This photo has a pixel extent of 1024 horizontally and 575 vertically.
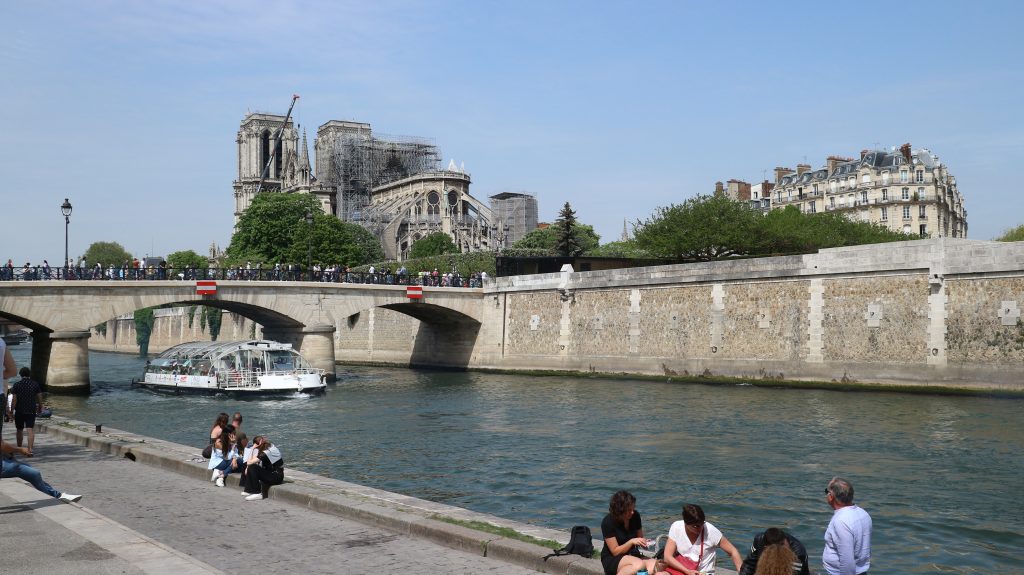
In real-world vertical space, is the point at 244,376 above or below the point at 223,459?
above

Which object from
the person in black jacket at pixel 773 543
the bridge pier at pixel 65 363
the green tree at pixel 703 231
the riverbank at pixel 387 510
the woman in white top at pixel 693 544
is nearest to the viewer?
the person in black jacket at pixel 773 543

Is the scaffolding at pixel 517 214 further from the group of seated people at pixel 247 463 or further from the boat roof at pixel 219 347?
the group of seated people at pixel 247 463

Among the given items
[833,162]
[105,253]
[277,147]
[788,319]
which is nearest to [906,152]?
[833,162]

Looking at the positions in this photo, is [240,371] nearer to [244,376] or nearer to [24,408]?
[244,376]

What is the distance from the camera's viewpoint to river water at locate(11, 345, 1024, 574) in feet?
48.1

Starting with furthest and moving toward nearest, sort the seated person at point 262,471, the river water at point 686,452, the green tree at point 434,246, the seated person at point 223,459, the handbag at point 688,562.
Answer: the green tree at point 434,246, the river water at point 686,452, the seated person at point 223,459, the seated person at point 262,471, the handbag at point 688,562

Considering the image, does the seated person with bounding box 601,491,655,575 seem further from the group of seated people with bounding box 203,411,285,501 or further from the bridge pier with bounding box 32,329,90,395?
the bridge pier with bounding box 32,329,90,395

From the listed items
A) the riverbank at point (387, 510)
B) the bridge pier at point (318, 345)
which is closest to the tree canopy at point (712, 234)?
the bridge pier at point (318, 345)

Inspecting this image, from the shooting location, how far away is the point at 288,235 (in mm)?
85500

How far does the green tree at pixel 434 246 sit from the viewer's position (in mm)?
113312

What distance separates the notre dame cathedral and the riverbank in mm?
104182

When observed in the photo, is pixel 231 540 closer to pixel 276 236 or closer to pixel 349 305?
pixel 349 305

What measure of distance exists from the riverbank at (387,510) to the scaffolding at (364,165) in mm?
122288

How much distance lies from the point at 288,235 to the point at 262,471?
74803mm
